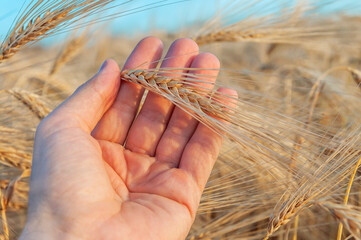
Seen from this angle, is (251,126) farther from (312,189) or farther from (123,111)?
(123,111)

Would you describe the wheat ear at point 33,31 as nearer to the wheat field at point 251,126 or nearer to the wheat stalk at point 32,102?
the wheat field at point 251,126

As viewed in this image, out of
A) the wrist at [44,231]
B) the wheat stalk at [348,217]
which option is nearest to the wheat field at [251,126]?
the wheat stalk at [348,217]

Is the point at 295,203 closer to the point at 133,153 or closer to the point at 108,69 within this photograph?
the point at 133,153

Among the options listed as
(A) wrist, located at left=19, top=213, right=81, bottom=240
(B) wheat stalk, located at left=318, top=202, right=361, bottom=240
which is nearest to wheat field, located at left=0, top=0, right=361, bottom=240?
(B) wheat stalk, located at left=318, top=202, right=361, bottom=240

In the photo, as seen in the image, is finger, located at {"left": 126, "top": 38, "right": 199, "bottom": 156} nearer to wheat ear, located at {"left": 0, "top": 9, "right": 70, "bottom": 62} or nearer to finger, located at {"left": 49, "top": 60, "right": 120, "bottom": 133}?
finger, located at {"left": 49, "top": 60, "right": 120, "bottom": 133}

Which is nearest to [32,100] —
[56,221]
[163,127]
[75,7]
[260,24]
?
[75,7]
